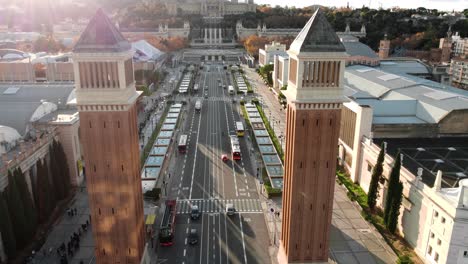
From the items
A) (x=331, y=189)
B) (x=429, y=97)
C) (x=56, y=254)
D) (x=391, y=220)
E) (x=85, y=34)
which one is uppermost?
(x=85, y=34)

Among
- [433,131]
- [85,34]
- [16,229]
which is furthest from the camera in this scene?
[433,131]

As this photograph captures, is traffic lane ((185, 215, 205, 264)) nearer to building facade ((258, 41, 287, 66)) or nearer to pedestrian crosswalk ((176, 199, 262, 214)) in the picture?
pedestrian crosswalk ((176, 199, 262, 214))

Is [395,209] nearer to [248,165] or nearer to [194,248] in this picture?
[194,248]

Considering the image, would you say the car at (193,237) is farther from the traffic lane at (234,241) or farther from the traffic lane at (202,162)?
the traffic lane at (202,162)

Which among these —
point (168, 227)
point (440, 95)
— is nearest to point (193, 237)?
point (168, 227)

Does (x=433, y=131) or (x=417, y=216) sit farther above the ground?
(x=433, y=131)

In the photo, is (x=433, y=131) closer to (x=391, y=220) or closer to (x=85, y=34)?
(x=391, y=220)

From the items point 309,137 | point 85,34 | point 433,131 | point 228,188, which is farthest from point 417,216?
point 85,34
